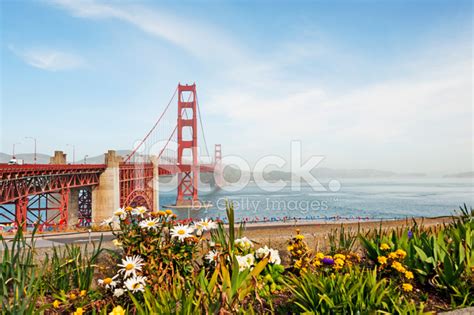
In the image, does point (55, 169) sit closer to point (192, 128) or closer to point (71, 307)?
point (71, 307)

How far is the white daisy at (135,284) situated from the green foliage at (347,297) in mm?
1177

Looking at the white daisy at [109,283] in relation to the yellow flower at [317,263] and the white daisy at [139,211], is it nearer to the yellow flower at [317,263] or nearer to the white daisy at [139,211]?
the white daisy at [139,211]

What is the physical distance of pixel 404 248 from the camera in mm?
3566

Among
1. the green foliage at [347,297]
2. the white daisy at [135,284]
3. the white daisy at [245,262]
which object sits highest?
the white daisy at [245,262]

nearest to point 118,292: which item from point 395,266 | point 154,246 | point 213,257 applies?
point 154,246

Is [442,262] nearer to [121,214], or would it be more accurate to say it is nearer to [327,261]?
[327,261]

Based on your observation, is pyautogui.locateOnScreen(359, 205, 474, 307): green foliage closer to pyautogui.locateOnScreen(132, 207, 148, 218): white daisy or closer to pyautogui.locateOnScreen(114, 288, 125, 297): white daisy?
pyautogui.locateOnScreen(132, 207, 148, 218): white daisy

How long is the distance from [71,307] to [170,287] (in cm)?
84

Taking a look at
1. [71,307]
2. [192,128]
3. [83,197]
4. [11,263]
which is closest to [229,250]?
[71,307]

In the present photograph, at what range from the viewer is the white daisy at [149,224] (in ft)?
9.86

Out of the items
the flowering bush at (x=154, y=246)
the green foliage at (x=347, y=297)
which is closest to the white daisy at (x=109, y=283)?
the flowering bush at (x=154, y=246)

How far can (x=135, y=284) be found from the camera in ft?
8.92

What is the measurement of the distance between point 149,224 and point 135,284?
1.69 ft

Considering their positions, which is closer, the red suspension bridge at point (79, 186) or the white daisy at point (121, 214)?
the white daisy at point (121, 214)
